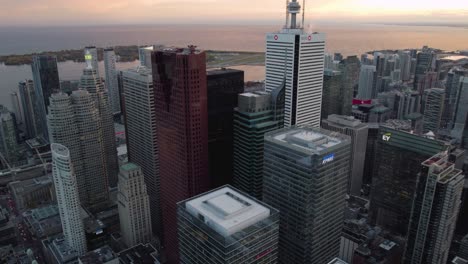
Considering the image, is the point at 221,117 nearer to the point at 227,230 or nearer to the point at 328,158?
the point at 328,158

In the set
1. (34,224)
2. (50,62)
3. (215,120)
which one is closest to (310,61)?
(215,120)

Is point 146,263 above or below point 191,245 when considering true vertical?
below

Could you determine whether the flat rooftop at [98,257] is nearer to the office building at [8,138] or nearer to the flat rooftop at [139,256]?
the flat rooftop at [139,256]

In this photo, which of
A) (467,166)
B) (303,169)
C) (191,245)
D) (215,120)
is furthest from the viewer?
(467,166)

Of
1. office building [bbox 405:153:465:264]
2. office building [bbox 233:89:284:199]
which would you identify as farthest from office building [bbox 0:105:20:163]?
office building [bbox 405:153:465:264]

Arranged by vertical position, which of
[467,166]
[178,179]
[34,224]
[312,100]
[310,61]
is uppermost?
[310,61]

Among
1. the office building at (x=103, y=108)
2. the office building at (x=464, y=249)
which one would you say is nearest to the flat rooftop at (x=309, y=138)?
the office building at (x=464, y=249)

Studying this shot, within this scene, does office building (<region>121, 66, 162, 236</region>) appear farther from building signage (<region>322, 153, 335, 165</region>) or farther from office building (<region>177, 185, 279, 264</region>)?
building signage (<region>322, 153, 335, 165</region>)

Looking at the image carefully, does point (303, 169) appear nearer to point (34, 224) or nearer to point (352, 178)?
point (352, 178)
